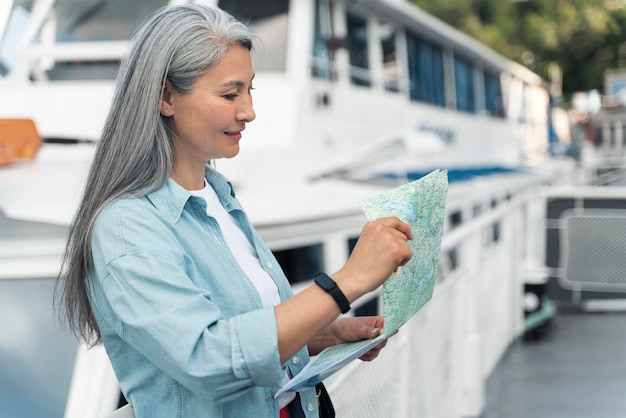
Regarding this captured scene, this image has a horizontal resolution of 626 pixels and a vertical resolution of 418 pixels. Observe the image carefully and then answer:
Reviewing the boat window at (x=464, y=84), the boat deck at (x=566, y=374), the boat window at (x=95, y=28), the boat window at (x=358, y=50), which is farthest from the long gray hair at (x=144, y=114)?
the boat window at (x=464, y=84)

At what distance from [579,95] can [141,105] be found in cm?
4496

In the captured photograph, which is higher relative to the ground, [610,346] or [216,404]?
[216,404]

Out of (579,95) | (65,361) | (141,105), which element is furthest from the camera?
(579,95)

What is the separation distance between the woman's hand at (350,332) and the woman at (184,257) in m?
0.20

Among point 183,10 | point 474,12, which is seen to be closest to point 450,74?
point 183,10

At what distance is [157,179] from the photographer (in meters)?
1.61

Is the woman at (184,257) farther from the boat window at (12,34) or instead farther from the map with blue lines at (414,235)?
the boat window at (12,34)

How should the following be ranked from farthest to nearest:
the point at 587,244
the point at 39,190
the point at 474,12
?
the point at 474,12, the point at 587,244, the point at 39,190

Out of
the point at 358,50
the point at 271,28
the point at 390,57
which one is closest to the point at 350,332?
the point at 271,28

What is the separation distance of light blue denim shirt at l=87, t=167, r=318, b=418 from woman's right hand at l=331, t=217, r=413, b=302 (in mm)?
158

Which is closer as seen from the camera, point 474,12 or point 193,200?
point 193,200

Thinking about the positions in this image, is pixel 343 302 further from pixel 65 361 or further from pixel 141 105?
pixel 65 361

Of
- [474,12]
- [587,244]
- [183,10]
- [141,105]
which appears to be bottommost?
[587,244]

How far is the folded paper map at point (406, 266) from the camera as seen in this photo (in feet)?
5.37
